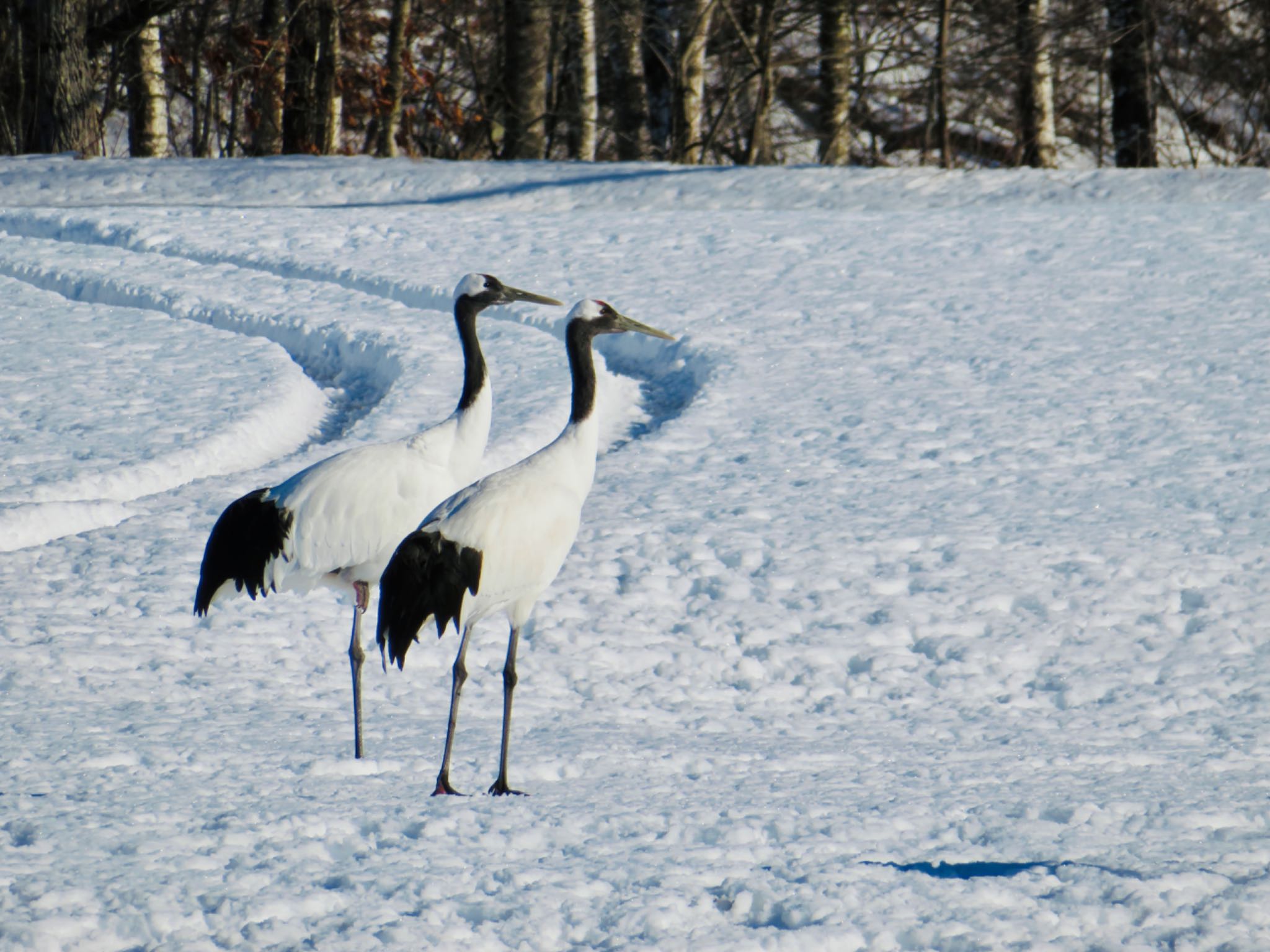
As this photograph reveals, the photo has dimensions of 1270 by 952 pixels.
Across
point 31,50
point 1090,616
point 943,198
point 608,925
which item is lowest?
point 608,925

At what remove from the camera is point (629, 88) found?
60.7 feet

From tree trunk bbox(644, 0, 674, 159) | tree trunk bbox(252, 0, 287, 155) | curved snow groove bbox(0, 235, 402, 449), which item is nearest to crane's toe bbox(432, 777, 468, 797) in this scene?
curved snow groove bbox(0, 235, 402, 449)

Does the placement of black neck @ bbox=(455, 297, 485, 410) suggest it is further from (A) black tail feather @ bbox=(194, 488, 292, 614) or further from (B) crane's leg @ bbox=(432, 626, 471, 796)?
(B) crane's leg @ bbox=(432, 626, 471, 796)

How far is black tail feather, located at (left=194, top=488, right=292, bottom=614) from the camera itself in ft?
15.1

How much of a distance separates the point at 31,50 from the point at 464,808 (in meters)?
15.5

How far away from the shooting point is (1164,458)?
688cm

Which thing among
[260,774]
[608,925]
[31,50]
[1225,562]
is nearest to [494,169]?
[31,50]

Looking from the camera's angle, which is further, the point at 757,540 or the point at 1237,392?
the point at 1237,392

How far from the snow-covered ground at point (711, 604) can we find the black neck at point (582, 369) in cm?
103

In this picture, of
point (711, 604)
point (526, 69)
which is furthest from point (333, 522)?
point (526, 69)

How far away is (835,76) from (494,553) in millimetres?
13336

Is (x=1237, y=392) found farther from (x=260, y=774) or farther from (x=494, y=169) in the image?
(x=494, y=169)

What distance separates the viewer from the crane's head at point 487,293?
550cm

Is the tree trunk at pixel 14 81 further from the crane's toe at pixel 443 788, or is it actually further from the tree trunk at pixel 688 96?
the crane's toe at pixel 443 788
